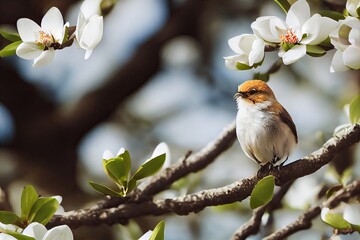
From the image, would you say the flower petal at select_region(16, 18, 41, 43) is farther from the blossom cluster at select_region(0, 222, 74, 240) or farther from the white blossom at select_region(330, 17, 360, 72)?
the white blossom at select_region(330, 17, 360, 72)

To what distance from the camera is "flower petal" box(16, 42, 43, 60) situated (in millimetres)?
722

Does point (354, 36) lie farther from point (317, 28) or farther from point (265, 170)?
point (265, 170)

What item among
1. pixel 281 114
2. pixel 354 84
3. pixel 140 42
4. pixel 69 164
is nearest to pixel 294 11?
pixel 281 114

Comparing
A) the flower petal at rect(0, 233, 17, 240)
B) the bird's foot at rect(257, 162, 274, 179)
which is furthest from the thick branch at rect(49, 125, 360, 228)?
the flower petal at rect(0, 233, 17, 240)

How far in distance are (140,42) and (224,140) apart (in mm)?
802

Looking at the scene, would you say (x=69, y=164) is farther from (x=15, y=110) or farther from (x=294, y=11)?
(x=294, y=11)

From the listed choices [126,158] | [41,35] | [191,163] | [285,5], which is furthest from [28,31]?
[191,163]

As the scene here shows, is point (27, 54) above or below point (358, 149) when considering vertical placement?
above

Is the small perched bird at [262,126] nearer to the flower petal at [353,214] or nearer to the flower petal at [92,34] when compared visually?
the flower petal at [353,214]

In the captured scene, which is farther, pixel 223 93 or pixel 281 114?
pixel 223 93

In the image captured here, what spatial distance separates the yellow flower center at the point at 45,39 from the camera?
28.5 inches

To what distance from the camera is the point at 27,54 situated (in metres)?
0.73

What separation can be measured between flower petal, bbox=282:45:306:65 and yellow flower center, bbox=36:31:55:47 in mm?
252

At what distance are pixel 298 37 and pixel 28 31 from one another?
0.29 metres
